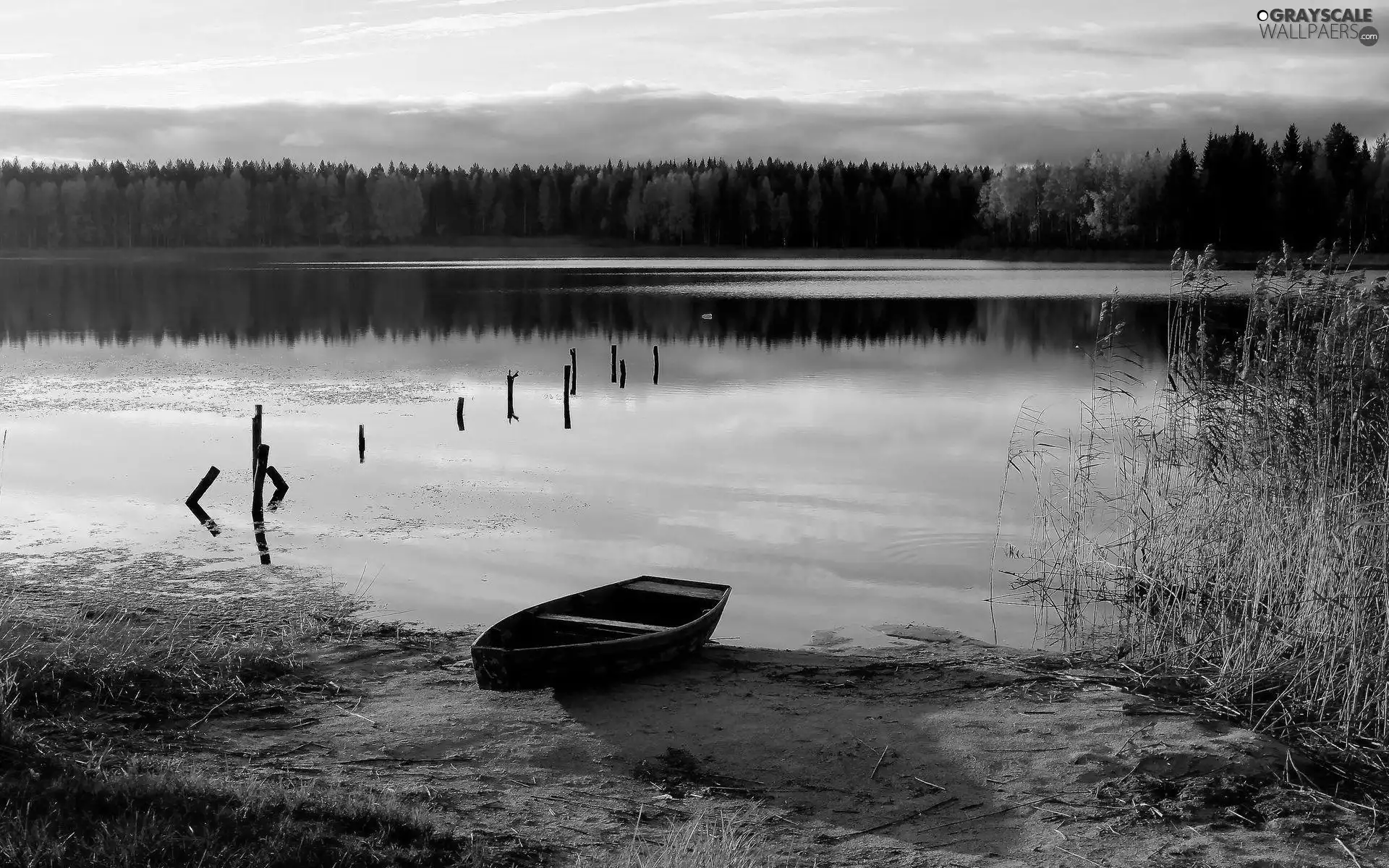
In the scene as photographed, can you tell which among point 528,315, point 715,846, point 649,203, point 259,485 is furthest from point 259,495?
point 649,203

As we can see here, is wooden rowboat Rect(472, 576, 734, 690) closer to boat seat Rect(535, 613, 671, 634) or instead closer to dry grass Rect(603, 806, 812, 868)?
boat seat Rect(535, 613, 671, 634)

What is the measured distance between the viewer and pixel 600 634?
39.2ft

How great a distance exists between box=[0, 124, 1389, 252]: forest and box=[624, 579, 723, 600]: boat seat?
101601 mm

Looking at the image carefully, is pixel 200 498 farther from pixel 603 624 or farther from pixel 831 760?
pixel 831 760

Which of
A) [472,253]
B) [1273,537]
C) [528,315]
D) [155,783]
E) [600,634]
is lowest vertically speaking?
[600,634]

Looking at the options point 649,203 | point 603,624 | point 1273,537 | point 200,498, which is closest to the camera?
point 1273,537

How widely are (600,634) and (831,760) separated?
323cm

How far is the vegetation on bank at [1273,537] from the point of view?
32.1ft

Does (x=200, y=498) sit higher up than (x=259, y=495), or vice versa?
(x=259, y=495)

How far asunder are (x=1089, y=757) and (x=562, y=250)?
159 meters

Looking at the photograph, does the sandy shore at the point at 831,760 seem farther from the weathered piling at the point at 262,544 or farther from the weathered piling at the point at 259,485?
the weathered piling at the point at 259,485

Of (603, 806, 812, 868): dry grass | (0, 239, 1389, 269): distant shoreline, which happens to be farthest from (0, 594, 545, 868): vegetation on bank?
(0, 239, 1389, 269): distant shoreline

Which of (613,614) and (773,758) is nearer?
(773,758)

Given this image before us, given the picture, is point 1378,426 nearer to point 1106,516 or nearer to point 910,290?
point 1106,516
